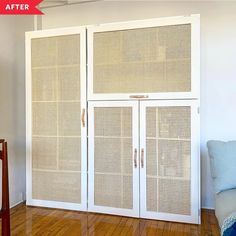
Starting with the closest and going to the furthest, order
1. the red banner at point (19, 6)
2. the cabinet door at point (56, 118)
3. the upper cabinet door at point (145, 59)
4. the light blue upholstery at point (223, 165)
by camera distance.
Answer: the red banner at point (19, 6) → the light blue upholstery at point (223, 165) → the upper cabinet door at point (145, 59) → the cabinet door at point (56, 118)

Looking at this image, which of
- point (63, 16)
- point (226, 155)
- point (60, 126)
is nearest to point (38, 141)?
point (60, 126)

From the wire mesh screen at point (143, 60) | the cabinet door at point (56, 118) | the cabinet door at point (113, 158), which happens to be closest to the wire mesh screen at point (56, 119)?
the cabinet door at point (56, 118)

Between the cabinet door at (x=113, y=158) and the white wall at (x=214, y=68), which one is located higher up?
the white wall at (x=214, y=68)

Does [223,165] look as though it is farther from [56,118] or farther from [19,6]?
[19,6]

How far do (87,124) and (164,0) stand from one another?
1753 mm

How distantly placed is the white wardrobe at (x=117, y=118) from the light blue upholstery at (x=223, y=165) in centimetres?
35

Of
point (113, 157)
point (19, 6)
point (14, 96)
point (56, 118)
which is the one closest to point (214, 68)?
point (113, 157)

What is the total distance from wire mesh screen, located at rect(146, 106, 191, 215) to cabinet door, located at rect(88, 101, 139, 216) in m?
0.16

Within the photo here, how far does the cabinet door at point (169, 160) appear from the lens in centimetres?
258

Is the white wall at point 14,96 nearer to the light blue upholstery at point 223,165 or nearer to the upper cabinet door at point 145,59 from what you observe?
the upper cabinet door at point 145,59

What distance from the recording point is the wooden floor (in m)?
2.46

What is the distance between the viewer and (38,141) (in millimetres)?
3062

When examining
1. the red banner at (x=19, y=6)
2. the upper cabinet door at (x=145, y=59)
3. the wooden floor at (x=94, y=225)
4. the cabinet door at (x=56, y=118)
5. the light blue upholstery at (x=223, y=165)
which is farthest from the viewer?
the cabinet door at (x=56, y=118)

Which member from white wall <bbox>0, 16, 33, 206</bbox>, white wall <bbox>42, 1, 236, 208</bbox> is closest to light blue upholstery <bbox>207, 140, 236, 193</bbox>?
white wall <bbox>42, 1, 236, 208</bbox>
